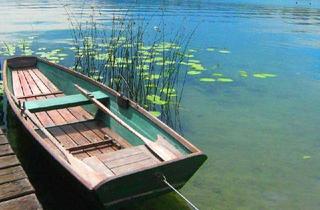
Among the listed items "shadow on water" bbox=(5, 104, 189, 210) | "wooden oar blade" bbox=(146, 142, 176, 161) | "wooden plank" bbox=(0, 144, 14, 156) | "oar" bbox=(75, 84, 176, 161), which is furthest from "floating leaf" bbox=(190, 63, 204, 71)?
"wooden plank" bbox=(0, 144, 14, 156)

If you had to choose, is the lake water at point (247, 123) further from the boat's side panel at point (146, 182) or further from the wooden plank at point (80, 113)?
the wooden plank at point (80, 113)

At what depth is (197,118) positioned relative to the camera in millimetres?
7484

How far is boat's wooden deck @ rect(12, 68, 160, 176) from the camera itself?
4.28m

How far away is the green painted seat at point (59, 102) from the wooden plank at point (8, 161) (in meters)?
2.16

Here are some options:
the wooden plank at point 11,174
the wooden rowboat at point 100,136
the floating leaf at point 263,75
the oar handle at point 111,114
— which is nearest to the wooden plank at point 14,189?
the wooden plank at point 11,174

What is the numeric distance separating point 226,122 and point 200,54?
5.60 metres

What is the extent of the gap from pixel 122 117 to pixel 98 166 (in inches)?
57.3

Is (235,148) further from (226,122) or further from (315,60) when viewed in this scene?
(315,60)

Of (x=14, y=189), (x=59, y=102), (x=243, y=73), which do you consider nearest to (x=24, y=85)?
(x=59, y=102)

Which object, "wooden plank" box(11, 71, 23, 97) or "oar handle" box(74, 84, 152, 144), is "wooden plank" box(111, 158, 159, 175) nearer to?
"oar handle" box(74, 84, 152, 144)

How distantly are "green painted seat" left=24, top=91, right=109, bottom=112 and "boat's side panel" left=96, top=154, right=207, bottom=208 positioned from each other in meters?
2.32

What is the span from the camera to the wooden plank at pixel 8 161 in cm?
326

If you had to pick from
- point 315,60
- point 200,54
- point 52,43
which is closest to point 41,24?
point 52,43

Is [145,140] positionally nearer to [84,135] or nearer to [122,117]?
[122,117]
